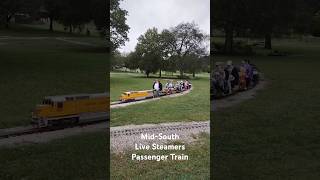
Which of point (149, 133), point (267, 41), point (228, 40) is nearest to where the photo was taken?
point (149, 133)

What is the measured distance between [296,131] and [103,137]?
4.03 metres

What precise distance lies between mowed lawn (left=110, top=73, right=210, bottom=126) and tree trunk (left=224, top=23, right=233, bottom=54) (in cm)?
822

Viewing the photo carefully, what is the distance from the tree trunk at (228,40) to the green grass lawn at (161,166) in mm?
9202

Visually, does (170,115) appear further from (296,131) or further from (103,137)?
(296,131)

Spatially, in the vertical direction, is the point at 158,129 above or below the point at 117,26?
below

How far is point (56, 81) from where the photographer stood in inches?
519

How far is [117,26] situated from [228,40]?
9.55m

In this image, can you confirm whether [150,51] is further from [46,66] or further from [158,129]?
[46,66]

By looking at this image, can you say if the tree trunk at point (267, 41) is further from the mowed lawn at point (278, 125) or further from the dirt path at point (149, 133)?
the dirt path at point (149, 133)

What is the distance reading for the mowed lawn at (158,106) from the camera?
20.4ft

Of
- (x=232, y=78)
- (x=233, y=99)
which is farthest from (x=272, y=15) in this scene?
(x=233, y=99)

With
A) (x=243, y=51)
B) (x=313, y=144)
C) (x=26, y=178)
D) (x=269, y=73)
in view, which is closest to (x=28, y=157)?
(x=26, y=178)

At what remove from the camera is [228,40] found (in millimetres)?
15273

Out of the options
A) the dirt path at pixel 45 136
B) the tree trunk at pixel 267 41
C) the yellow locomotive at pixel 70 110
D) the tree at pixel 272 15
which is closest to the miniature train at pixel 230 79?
the tree trunk at pixel 267 41
